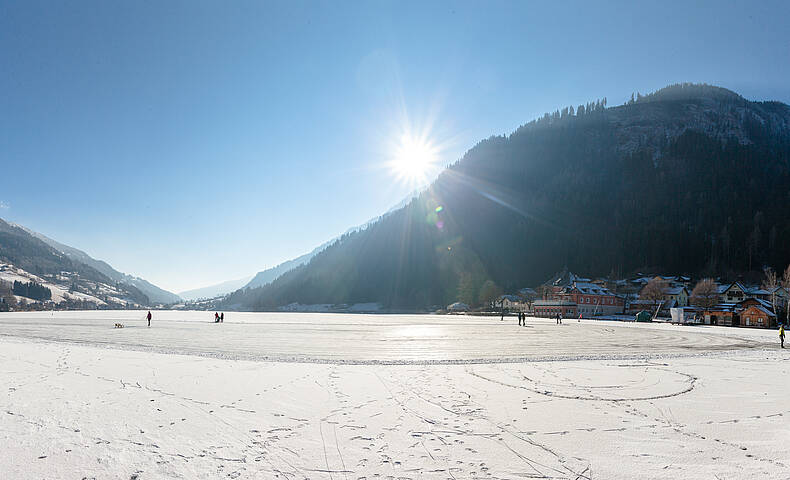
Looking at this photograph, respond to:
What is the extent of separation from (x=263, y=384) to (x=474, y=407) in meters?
6.85

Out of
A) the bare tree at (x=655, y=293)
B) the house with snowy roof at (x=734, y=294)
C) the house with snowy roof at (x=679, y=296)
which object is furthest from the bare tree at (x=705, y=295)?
the bare tree at (x=655, y=293)

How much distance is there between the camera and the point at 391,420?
29.5 feet

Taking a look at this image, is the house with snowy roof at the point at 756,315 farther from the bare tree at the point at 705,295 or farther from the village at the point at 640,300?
the bare tree at the point at 705,295

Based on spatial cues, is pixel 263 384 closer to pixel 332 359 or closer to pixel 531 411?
pixel 332 359

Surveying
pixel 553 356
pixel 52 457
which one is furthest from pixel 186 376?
pixel 553 356

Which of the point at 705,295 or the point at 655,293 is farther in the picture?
the point at 655,293

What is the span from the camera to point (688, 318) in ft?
238

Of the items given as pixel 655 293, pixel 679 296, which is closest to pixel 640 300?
pixel 655 293

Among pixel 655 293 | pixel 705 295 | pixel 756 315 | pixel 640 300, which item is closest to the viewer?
pixel 756 315

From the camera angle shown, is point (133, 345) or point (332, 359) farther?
point (133, 345)

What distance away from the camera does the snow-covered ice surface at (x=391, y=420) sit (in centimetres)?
641

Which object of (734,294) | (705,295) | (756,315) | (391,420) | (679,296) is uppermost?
(734,294)

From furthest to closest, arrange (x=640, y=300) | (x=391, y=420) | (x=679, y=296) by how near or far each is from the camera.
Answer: (x=640, y=300), (x=679, y=296), (x=391, y=420)

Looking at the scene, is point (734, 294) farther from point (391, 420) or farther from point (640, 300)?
point (391, 420)
